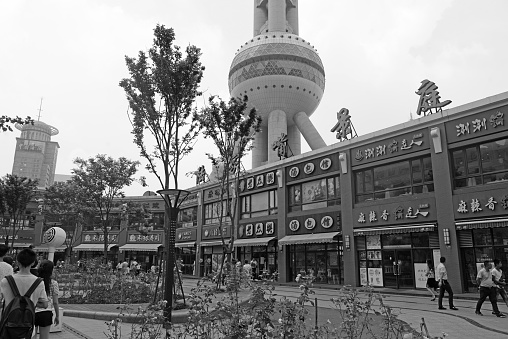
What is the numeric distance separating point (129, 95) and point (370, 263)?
1463 centimetres

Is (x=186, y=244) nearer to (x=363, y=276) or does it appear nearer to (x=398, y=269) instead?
(x=363, y=276)

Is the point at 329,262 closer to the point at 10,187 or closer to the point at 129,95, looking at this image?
the point at 129,95

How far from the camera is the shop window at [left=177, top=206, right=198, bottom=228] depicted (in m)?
37.9

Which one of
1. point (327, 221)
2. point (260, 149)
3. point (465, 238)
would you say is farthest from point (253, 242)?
point (260, 149)

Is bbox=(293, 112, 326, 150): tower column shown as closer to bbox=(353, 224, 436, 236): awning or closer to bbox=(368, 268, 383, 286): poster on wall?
bbox=(353, 224, 436, 236): awning

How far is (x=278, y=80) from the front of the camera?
1615 inches

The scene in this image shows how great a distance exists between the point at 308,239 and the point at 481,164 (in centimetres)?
1015

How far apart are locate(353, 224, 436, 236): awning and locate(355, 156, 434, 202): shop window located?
1727mm

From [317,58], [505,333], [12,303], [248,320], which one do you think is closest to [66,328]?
A: [12,303]

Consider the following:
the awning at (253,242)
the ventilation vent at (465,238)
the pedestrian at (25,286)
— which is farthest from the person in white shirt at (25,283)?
the awning at (253,242)

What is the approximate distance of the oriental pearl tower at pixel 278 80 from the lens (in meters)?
41.2

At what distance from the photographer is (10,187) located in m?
29.5

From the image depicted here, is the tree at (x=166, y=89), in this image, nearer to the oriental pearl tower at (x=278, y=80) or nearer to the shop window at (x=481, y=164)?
the shop window at (x=481, y=164)

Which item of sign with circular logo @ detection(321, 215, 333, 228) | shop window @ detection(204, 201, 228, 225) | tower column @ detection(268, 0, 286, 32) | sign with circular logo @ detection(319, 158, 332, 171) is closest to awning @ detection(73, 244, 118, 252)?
shop window @ detection(204, 201, 228, 225)
